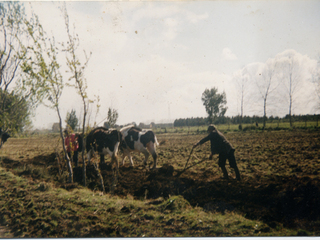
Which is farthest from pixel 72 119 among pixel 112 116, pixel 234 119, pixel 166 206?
pixel 234 119

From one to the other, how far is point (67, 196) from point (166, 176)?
2871mm

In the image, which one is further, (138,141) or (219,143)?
(138,141)

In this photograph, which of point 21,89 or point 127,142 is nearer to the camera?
point 21,89

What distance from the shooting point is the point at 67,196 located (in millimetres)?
4832

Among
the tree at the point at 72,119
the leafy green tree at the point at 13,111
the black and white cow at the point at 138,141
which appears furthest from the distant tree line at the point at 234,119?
the leafy green tree at the point at 13,111

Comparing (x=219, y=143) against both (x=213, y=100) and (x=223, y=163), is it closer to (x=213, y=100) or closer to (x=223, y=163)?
(x=223, y=163)

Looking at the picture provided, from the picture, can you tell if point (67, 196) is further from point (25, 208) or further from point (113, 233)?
point (113, 233)

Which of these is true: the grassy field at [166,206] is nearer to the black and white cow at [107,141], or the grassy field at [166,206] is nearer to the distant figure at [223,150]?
the distant figure at [223,150]

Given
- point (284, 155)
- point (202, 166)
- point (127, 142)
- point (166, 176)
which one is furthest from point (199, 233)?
point (284, 155)

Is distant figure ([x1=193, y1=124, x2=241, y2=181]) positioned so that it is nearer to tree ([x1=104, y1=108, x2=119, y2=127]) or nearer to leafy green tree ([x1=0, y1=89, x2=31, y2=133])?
tree ([x1=104, y1=108, x2=119, y2=127])

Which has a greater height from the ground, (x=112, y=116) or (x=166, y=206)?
(x=112, y=116)

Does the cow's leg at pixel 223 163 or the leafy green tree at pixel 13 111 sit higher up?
the leafy green tree at pixel 13 111

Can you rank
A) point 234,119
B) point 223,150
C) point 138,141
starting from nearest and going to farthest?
point 223,150 < point 138,141 < point 234,119

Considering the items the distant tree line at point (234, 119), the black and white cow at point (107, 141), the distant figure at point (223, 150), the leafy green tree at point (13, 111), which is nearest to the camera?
the distant figure at point (223, 150)
